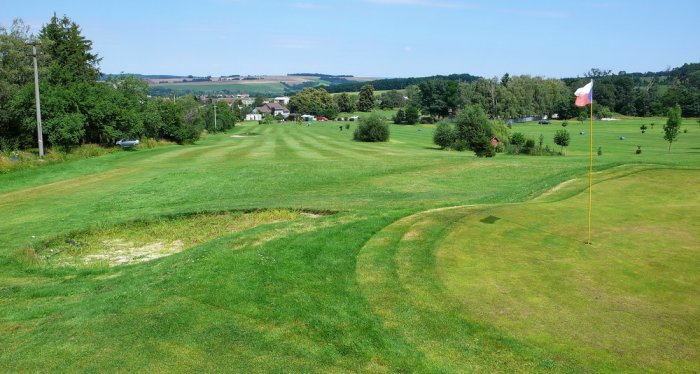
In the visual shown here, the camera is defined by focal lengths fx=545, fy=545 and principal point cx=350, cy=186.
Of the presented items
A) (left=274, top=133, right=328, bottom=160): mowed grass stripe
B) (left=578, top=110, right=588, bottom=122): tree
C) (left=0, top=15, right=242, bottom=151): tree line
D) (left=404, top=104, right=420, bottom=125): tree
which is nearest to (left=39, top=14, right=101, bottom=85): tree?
(left=0, top=15, right=242, bottom=151): tree line

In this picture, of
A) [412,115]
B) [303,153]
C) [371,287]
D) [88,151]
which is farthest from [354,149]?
[412,115]

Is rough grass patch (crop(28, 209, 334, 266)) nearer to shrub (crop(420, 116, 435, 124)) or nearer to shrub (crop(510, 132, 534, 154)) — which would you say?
shrub (crop(510, 132, 534, 154))

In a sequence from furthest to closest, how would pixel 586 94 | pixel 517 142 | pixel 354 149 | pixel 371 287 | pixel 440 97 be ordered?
pixel 440 97 < pixel 517 142 < pixel 354 149 < pixel 586 94 < pixel 371 287

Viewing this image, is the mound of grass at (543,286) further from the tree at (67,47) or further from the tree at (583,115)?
the tree at (583,115)

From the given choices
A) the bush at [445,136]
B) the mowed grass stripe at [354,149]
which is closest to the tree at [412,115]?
the bush at [445,136]

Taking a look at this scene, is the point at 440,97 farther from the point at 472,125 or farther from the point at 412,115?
the point at 472,125

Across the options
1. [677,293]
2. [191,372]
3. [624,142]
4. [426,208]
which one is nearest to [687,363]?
[677,293]

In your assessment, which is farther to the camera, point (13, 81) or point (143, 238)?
point (13, 81)

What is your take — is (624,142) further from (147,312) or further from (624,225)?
(147,312)
